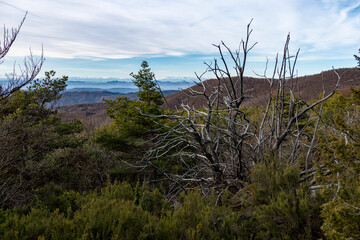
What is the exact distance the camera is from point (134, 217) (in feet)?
7.86

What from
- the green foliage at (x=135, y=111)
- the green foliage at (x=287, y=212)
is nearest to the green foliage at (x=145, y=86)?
the green foliage at (x=135, y=111)

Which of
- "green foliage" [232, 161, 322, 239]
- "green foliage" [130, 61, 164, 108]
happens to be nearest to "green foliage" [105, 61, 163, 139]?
"green foliage" [130, 61, 164, 108]

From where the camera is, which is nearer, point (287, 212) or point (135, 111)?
point (287, 212)

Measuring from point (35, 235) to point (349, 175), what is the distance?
11.2ft

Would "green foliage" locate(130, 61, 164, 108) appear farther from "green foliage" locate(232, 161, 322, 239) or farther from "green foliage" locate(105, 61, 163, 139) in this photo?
"green foliage" locate(232, 161, 322, 239)

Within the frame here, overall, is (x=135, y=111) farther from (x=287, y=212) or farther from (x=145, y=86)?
(x=287, y=212)

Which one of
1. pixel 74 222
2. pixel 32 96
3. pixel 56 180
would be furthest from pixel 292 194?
pixel 32 96

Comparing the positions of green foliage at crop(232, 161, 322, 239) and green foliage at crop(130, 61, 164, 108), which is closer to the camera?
green foliage at crop(232, 161, 322, 239)

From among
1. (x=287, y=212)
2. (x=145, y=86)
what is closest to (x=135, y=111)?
(x=145, y=86)

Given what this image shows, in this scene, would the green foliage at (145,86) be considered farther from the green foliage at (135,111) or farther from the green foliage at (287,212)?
the green foliage at (287,212)

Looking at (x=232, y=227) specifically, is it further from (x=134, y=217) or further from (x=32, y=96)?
(x=32, y=96)

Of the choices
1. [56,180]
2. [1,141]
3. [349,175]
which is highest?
[349,175]

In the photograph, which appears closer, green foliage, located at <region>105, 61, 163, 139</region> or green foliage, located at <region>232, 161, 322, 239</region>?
green foliage, located at <region>232, 161, 322, 239</region>

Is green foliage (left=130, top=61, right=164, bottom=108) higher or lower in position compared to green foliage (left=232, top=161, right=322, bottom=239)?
higher
